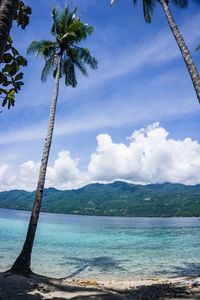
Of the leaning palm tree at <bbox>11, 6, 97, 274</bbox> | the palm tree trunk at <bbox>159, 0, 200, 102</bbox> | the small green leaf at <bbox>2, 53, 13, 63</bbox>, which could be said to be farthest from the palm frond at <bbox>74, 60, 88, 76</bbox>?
the small green leaf at <bbox>2, 53, 13, 63</bbox>

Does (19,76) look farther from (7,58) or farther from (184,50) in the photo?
(184,50)

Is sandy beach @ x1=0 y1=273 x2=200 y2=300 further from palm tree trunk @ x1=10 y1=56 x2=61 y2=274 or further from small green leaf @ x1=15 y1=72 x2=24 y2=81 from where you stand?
small green leaf @ x1=15 y1=72 x2=24 y2=81

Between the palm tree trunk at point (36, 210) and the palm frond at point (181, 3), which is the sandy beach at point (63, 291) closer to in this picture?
the palm tree trunk at point (36, 210)

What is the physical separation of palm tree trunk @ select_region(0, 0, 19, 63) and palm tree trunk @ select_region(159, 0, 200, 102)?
10287mm

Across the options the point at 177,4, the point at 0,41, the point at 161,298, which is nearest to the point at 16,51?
the point at 0,41

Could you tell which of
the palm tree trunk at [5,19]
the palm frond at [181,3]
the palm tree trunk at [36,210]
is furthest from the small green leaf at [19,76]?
the palm frond at [181,3]

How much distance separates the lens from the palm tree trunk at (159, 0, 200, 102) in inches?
514

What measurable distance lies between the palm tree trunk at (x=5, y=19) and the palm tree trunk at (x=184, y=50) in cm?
1029

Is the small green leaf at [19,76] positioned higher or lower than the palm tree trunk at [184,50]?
lower

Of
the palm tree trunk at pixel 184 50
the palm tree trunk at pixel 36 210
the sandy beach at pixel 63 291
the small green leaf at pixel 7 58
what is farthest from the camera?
the palm tree trunk at pixel 36 210

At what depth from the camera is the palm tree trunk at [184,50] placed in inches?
514

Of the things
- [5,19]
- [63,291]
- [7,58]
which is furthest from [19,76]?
[63,291]

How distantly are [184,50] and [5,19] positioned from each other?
39.7 ft

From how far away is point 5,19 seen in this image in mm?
3398
